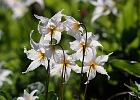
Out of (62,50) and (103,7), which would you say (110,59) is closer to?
(103,7)

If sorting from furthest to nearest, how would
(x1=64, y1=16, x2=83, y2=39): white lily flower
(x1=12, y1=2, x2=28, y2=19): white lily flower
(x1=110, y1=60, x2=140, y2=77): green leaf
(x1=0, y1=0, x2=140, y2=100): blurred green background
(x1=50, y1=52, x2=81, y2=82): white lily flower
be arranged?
(x1=12, y1=2, x2=28, y2=19): white lily flower
(x1=0, y1=0, x2=140, y2=100): blurred green background
(x1=110, y1=60, x2=140, y2=77): green leaf
(x1=50, y1=52, x2=81, y2=82): white lily flower
(x1=64, y1=16, x2=83, y2=39): white lily flower

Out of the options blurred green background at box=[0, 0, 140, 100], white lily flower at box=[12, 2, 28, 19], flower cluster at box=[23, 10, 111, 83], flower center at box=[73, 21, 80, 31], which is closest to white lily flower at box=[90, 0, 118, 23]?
blurred green background at box=[0, 0, 140, 100]

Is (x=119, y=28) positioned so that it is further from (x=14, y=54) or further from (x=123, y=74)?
(x=14, y=54)

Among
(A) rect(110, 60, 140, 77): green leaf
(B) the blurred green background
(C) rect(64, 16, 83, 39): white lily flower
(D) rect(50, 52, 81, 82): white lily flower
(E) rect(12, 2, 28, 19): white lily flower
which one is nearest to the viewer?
(C) rect(64, 16, 83, 39): white lily flower

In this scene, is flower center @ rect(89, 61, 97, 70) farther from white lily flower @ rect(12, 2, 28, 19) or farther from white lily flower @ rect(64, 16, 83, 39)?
white lily flower @ rect(12, 2, 28, 19)

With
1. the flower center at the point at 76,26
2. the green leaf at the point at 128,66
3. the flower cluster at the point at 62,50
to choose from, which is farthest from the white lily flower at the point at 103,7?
the flower center at the point at 76,26

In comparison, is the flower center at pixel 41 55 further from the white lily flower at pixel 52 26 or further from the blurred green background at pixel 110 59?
the blurred green background at pixel 110 59

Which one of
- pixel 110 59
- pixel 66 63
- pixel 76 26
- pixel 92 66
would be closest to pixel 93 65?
pixel 92 66
